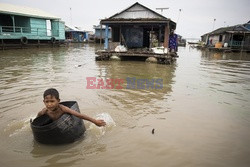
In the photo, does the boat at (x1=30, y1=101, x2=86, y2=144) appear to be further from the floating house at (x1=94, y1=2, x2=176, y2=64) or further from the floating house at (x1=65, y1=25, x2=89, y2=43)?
the floating house at (x1=65, y1=25, x2=89, y2=43)

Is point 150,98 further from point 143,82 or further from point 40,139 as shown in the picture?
point 40,139

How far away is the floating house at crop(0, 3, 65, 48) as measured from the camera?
1945 centimetres

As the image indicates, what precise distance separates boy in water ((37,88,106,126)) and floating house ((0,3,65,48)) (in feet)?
62.6

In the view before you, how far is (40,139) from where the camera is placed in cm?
307

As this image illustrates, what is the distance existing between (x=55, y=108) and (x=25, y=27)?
73.6ft

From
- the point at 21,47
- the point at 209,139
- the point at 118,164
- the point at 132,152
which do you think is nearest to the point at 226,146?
the point at 209,139

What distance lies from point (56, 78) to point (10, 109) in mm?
3571

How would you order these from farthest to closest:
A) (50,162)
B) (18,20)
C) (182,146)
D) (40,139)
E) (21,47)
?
1. (18,20)
2. (21,47)
3. (182,146)
4. (40,139)
5. (50,162)

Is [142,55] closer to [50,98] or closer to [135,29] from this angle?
[135,29]

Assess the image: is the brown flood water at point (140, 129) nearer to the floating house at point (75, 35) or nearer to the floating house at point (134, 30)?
the floating house at point (134, 30)

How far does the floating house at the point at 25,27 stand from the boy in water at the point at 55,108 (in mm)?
19086

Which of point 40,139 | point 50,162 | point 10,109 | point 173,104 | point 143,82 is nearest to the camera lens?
point 50,162

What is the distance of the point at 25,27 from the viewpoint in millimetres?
21375

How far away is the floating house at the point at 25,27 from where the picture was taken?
1945 cm
